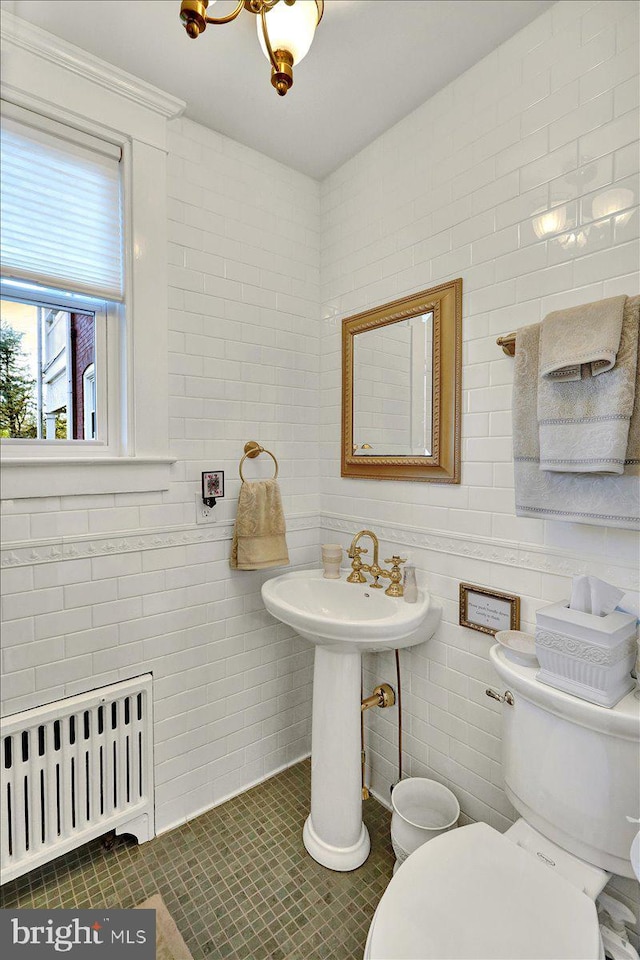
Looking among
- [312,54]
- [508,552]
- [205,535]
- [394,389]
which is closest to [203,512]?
[205,535]

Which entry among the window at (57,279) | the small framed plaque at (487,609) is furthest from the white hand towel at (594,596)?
the window at (57,279)

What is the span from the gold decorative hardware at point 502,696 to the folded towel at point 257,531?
85 cm

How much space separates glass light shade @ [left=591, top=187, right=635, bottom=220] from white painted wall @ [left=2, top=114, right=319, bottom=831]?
1.17 meters

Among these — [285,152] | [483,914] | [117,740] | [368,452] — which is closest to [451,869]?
[483,914]

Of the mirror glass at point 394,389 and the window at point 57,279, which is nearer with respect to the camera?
the window at point 57,279

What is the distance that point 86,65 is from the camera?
4.63 feet

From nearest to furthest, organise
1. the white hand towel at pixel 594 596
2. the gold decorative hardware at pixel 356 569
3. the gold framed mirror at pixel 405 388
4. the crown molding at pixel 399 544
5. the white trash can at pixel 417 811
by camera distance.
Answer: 1. the white hand towel at pixel 594 596
2. the crown molding at pixel 399 544
3. the white trash can at pixel 417 811
4. the gold framed mirror at pixel 405 388
5. the gold decorative hardware at pixel 356 569

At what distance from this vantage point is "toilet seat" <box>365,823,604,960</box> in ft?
2.90

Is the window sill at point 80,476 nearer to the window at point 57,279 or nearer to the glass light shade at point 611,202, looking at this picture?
the window at point 57,279

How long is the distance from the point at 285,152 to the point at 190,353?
956 mm

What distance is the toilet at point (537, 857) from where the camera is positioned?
90cm

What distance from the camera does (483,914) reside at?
945 mm

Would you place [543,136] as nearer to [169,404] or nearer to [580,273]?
[580,273]

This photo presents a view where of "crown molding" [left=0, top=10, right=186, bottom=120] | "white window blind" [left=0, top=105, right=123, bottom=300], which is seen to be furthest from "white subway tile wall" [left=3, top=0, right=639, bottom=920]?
"white window blind" [left=0, top=105, right=123, bottom=300]
